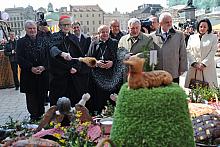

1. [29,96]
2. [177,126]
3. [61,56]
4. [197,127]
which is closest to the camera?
[177,126]

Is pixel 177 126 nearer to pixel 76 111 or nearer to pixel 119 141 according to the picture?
pixel 119 141

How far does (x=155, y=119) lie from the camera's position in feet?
6.05

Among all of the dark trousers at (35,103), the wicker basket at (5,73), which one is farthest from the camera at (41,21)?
the dark trousers at (35,103)

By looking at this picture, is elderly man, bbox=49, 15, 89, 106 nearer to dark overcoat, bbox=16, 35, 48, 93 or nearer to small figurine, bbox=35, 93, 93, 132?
dark overcoat, bbox=16, 35, 48, 93

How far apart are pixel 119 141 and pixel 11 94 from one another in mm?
6684

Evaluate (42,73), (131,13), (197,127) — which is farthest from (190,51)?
(131,13)

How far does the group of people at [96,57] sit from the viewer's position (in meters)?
4.29

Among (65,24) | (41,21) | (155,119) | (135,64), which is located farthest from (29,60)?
(155,119)

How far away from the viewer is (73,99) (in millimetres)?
4590

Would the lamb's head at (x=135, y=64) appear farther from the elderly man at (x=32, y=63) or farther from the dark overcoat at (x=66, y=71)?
the elderly man at (x=32, y=63)

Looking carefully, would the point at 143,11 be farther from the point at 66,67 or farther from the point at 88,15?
the point at 66,67

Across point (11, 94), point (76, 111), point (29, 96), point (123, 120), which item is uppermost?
point (123, 120)

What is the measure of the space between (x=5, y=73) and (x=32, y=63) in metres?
4.56

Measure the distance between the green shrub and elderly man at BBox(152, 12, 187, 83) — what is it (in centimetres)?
265
